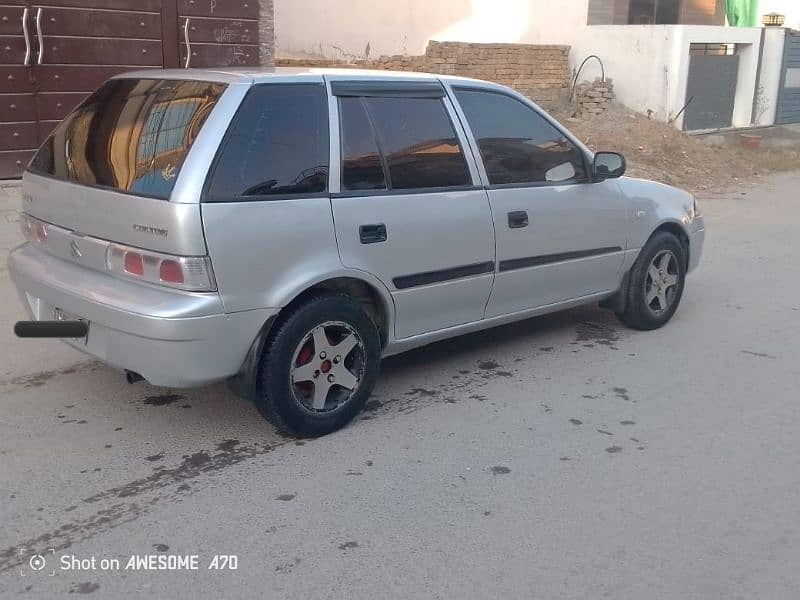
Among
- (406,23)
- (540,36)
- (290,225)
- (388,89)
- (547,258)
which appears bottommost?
(547,258)

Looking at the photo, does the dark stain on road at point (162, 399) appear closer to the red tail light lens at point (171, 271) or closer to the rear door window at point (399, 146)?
the red tail light lens at point (171, 271)

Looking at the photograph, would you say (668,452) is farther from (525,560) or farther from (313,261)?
(313,261)

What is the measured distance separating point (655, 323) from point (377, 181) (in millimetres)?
2774

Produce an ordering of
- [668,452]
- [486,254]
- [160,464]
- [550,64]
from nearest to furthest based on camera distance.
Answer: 1. [160,464]
2. [668,452]
3. [486,254]
4. [550,64]

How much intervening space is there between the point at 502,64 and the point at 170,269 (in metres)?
14.1

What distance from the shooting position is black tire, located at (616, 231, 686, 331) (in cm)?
622

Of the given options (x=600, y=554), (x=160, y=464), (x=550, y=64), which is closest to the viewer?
(x=600, y=554)

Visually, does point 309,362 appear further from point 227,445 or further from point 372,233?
point 372,233

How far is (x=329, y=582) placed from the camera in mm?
3281

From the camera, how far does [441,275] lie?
489 centimetres

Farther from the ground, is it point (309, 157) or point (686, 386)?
point (309, 157)

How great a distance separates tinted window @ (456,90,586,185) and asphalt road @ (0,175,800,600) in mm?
1190

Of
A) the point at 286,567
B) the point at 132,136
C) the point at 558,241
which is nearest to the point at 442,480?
the point at 286,567

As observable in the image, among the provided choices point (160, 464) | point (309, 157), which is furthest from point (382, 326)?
point (160, 464)
